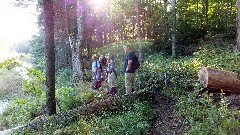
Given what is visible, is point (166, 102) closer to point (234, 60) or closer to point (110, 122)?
point (110, 122)

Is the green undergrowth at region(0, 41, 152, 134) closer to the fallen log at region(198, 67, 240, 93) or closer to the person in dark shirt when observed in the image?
the person in dark shirt

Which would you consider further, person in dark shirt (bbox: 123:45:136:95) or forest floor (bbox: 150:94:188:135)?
person in dark shirt (bbox: 123:45:136:95)

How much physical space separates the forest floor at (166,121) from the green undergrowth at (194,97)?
0.63 ft

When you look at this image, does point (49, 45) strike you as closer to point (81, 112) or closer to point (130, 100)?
point (81, 112)

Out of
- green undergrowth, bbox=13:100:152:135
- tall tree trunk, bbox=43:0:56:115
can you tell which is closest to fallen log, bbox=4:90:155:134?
green undergrowth, bbox=13:100:152:135

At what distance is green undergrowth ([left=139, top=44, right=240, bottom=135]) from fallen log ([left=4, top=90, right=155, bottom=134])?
100 centimetres

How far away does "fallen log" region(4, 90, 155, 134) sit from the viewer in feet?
26.5

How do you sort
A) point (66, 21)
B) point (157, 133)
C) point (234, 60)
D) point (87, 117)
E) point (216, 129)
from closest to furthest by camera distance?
1. point (216, 129)
2. point (157, 133)
3. point (87, 117)
4. point (234, 60)
5. point (66, 21)

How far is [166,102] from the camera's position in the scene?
908cm

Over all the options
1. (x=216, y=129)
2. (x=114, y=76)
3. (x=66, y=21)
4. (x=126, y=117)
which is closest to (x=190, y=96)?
(x=126, y=117)

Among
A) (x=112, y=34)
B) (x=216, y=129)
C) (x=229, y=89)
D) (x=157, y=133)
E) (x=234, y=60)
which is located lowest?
(x=157, y=133)

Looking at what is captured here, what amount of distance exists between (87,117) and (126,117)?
5.43ft

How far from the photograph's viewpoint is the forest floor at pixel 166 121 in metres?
6.72

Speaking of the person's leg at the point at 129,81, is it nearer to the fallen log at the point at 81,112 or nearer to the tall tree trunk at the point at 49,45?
the fallen log at the point at 81,112
